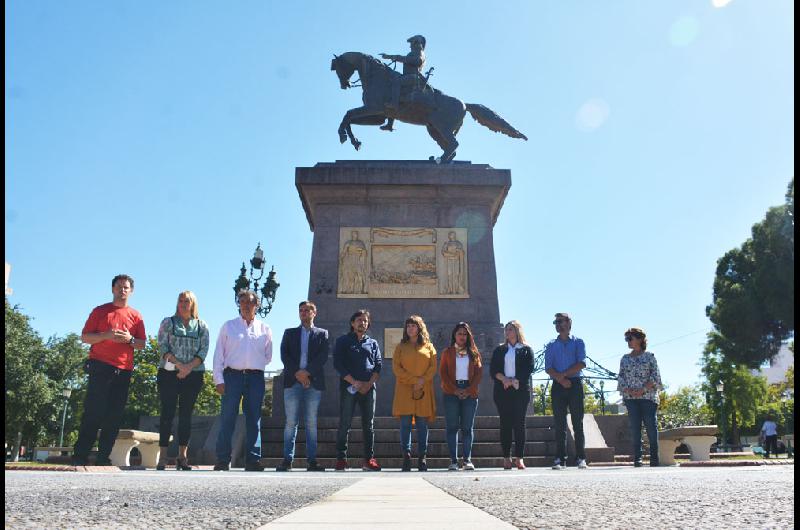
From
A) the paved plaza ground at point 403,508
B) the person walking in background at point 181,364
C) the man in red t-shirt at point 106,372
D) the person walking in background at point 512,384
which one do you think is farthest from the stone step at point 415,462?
the paved plaza ground at point 403,508

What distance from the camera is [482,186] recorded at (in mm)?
13422

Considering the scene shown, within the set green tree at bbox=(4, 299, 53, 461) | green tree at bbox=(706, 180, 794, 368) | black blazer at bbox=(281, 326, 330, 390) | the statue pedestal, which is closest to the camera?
black blazer at bbox=(281, 326, 330, 390)

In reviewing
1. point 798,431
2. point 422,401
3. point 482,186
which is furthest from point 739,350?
point 798,431

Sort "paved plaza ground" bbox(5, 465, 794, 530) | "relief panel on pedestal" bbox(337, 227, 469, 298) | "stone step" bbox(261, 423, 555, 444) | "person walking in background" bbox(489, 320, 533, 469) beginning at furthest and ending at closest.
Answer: "relief panel on pedestal" bbox(337, 227, 469, 298) < "stone step" bbox(261, 423, 555, 444) < "person walking in background" bbox(489, 320, 533, 469) < "paved plaza ground" bbox(5, 465, 794, 530)

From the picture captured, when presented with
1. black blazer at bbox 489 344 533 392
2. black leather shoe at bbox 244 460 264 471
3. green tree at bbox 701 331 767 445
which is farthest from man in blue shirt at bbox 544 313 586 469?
green tree at bbox 701 331 767 445

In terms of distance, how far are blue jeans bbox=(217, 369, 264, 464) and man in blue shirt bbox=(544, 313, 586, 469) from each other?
3417 millimetres

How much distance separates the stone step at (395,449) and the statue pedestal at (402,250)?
81.8 inches

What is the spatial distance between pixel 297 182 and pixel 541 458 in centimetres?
678

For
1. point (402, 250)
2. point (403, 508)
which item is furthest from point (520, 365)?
point (403, 508)

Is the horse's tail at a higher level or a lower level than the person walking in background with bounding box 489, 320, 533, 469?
higher

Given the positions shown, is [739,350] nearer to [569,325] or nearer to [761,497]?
[569,325]

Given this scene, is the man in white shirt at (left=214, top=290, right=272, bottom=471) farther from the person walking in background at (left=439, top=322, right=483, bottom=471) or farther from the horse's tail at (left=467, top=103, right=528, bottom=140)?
the horse's tail at (left=467, top=103, right=528, bottom=140)

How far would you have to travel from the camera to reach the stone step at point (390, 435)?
9836mm

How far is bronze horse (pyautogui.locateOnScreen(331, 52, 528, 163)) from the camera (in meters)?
14.6
